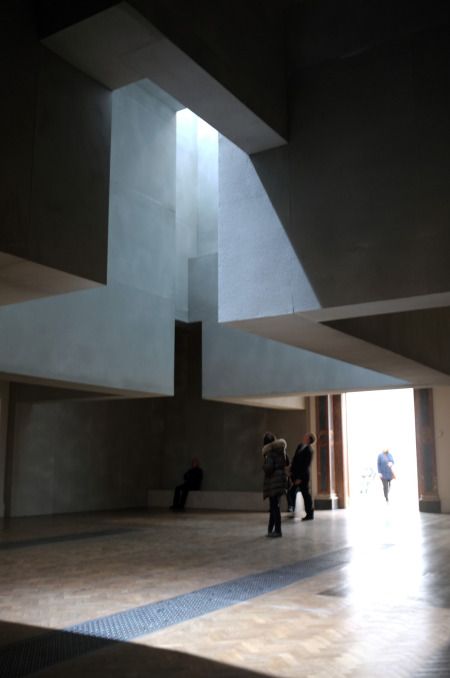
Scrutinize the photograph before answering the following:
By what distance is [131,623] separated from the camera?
4.65m

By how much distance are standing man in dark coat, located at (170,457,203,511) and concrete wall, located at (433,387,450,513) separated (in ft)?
19.0

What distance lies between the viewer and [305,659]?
3.82m

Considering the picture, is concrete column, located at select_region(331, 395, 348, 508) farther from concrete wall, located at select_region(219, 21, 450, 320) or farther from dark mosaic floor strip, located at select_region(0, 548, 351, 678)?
concrete wall, located at select_region(219, 21, 450, 320)

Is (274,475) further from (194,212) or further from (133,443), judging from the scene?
(133,443)

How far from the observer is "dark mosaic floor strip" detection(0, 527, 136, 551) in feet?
29.5

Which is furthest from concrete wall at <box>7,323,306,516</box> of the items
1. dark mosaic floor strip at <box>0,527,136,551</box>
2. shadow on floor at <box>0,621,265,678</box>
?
shadow on floor at <box>0,621,265,678</box>

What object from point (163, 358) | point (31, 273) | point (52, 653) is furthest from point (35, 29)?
point (163, 358)

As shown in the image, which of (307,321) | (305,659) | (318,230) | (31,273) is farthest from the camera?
(307,321)

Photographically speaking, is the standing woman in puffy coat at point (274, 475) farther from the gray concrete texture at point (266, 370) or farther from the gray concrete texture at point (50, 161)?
the gray concrete texture at point (50, 161)

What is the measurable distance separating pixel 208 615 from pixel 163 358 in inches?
285

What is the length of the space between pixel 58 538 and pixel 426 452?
8399 mm

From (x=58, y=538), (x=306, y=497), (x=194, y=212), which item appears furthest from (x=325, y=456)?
(x=58, y=538)

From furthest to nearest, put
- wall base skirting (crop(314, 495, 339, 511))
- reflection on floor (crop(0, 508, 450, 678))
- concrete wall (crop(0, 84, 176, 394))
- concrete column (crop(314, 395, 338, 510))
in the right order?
concrete column (crop(314, 395, 338, 510)) → wall base skirting (crop(314, 495, 339, 511)) → concrete wall (crop(0, 84, 176, 394)) → reflection on floor (crop(0, 508, 450, 678))

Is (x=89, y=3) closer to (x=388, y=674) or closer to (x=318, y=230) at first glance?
(x=318, y=230)
